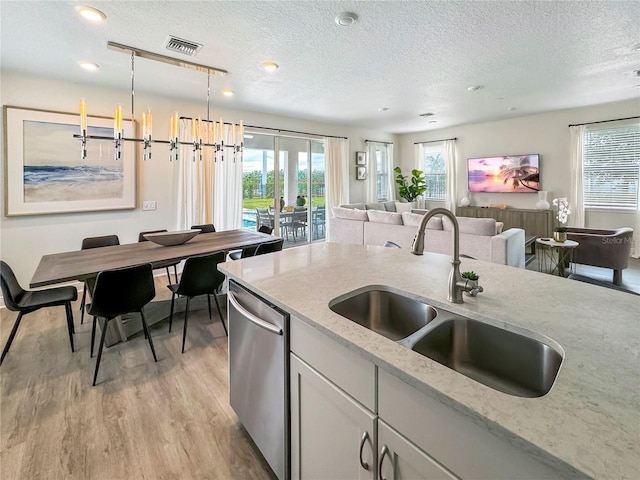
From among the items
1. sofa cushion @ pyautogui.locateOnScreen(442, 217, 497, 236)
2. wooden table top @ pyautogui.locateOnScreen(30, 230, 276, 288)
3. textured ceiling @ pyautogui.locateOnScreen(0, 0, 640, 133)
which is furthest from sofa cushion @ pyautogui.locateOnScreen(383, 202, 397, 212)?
wooden table top @ pyautogui.locateOnScreen(30, 230, 276, 288)

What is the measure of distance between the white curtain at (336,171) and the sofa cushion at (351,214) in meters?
0.94

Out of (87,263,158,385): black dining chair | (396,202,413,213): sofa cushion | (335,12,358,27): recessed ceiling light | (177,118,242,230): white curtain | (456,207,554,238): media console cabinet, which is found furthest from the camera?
(396,202,413,213): sofa cushion

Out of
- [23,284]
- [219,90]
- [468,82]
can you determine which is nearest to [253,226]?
[219,90]

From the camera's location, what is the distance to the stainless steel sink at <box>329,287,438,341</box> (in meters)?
1.41

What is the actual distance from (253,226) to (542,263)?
4.91 metres

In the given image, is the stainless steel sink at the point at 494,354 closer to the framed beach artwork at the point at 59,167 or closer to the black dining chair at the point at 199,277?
the black dining chair at the point at 199,277

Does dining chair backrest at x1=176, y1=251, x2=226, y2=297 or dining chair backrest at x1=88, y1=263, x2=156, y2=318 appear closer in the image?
dining chair backrest at x1=88, y1=263, x2=156, y2=318

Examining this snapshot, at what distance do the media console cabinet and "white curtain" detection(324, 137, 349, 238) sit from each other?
286cm

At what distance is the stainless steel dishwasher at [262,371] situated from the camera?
1350 mm

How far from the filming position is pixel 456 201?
7.52m

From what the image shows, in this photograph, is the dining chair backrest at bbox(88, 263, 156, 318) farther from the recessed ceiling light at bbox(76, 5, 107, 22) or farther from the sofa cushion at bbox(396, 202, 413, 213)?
the sofa cushion at bbox(396, 202, 413, 213)

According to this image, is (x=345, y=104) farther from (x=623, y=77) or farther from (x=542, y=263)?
(x=542, y=263)

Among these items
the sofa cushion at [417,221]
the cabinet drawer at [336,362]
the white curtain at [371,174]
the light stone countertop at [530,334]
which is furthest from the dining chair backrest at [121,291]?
the white curtain at [371,174]

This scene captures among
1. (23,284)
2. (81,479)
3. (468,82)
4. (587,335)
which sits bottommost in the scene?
(81,479)
